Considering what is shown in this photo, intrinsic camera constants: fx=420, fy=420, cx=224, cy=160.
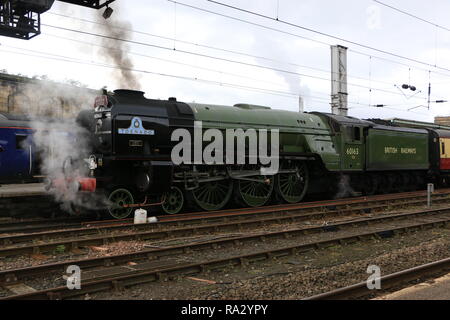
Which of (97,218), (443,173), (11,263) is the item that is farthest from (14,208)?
(443,173)

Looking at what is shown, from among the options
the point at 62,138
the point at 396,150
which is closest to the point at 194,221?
the point at 62,138

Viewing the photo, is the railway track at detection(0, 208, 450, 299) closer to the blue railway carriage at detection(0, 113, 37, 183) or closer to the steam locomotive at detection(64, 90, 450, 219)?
the steam locomotive at detection(64, 90, 450, 219)

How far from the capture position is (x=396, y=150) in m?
17.9

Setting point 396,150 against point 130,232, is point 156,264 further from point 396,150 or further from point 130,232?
point 396,150

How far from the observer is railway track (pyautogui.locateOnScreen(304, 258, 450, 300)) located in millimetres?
4660

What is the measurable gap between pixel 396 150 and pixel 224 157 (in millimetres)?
9246

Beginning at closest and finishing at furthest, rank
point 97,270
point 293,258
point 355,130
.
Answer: point 97,270 → point 293,258 → point 355,130

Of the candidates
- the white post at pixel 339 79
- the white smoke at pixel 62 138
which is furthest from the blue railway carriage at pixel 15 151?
the white post at pixel 339 79

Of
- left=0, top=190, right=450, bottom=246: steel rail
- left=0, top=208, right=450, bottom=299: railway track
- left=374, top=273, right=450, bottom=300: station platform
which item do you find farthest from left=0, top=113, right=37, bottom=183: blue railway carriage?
Result: left=374, top=273, right=450, bottom=300: station platform

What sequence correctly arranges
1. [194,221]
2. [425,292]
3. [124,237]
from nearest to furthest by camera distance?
1. [425,292]
2. [124,237]
3. [194,221]

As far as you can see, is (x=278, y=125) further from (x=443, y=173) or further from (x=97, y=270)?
(x=443, y=173)

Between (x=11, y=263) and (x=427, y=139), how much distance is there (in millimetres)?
18743

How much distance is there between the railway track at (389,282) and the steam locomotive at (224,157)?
21.4ft

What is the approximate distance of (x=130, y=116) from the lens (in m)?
10.3
